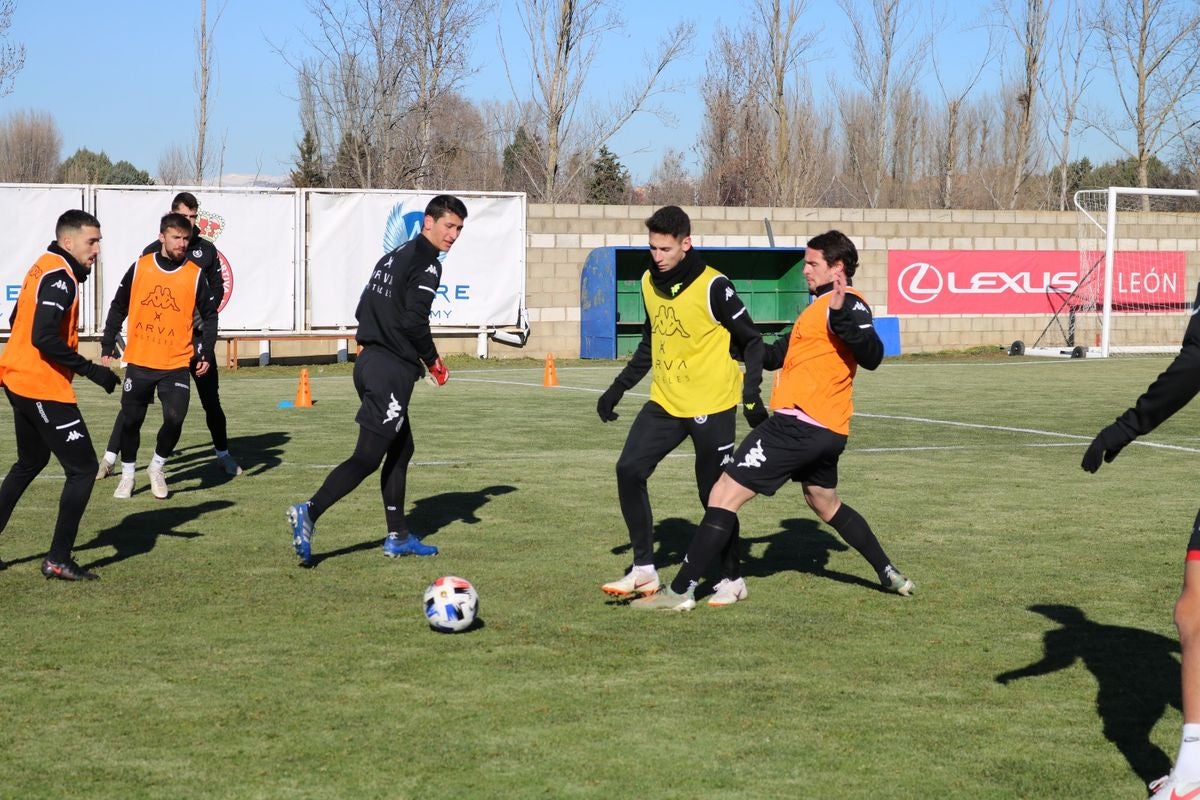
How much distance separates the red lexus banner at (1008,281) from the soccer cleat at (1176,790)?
1115 inches

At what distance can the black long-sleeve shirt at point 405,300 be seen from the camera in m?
8.33

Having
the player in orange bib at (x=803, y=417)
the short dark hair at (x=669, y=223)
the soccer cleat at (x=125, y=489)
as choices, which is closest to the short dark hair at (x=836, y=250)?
the player in orange bib at (x=803, y=417)

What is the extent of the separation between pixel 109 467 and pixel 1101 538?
785cm

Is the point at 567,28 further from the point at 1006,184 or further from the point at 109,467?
the point at 109,467

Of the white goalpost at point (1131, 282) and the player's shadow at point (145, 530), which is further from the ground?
the white goalpost at point (1131, 282)

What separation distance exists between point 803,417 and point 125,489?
240 inches

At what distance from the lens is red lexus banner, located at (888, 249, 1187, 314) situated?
106ft

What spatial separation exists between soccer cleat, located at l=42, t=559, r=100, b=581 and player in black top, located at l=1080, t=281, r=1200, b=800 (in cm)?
556

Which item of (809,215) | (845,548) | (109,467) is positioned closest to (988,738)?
(845,548)

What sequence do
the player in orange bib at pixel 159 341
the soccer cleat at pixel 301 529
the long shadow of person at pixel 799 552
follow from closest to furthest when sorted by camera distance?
the soccer cleat at pixel 301 529 → the long shadow of person at pixel 799 552 → the player in orange bib at pixel 159 341

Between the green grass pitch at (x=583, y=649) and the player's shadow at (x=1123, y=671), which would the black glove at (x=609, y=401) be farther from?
the player's shadow at (x=1123, y=671)

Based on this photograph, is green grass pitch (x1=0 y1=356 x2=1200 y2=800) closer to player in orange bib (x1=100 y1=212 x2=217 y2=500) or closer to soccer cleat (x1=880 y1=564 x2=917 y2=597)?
soccer cleat (x1=880 y1=564 x2=917 y2=597)

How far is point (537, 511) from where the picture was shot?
10.3 m

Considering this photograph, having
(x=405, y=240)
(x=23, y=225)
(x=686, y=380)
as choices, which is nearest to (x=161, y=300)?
(x=686, y=380)
